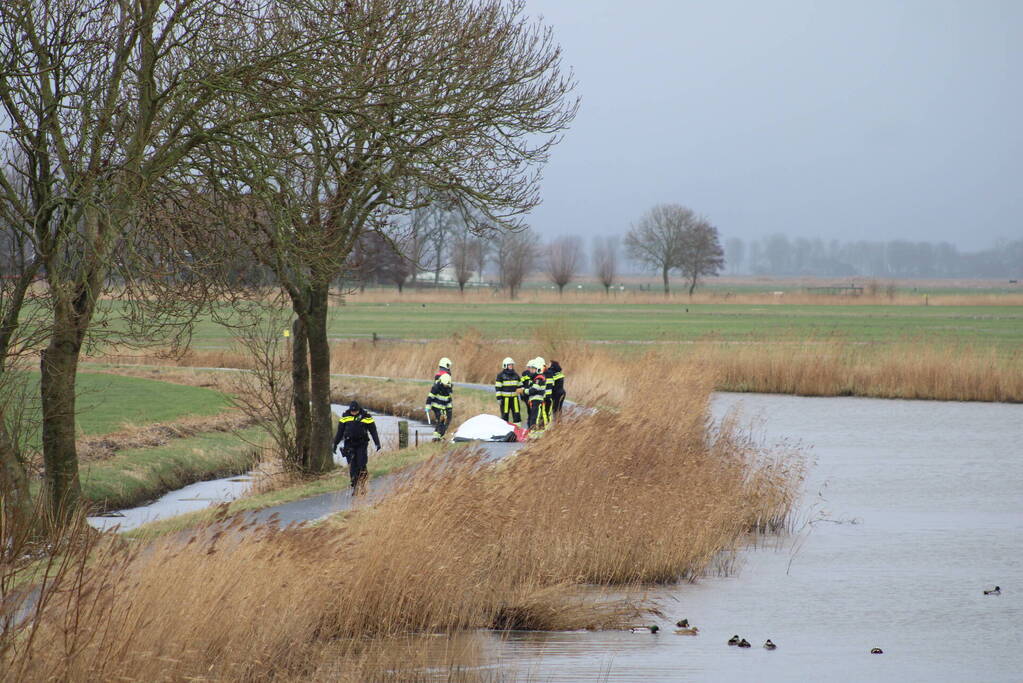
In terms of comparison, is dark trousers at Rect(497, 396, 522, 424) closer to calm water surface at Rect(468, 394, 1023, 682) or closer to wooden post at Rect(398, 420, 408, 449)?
wooden post at Rect(398, 420, 408, 449)

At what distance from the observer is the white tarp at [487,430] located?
22.6 metres

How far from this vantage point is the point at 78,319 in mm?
13336

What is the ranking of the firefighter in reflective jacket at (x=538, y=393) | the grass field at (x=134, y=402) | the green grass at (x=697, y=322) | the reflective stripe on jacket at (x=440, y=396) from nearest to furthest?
the firefighter in reflective jacket at (x=538, y=393), the reflective stripe on jacket at (x=440, y=396), the grass field at (x=134, y=402), the green grass at (x=697, y=322)

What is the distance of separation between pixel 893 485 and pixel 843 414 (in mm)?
11054

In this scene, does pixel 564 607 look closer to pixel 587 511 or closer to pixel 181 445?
pixel 587 511

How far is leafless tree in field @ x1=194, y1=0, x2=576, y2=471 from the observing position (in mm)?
13742

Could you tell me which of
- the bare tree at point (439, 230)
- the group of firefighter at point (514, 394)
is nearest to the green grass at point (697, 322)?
the bare tree at point (439, 230)

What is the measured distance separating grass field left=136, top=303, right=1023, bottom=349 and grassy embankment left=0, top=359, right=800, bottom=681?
25.5 m

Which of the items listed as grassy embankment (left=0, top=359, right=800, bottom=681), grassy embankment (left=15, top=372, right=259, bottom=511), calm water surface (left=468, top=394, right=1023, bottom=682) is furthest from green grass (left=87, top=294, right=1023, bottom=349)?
grassy embankment (left=0, top=359, right=800, bottom=681)

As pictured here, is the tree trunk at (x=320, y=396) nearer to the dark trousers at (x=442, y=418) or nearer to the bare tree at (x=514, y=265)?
the dark trousers at (x=442, y=418)

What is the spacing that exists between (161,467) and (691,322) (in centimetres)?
5550

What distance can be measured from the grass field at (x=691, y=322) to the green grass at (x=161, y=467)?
59.1 feet

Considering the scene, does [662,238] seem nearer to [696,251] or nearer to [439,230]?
[696,251]

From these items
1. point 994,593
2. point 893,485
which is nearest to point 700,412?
point 893,485
